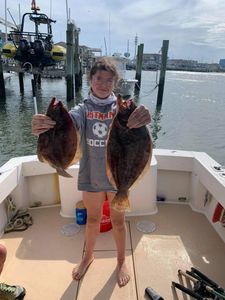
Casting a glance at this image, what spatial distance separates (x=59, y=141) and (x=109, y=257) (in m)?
1.69

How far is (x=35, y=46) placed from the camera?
17438 mm

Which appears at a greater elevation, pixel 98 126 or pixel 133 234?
pixel 98 126

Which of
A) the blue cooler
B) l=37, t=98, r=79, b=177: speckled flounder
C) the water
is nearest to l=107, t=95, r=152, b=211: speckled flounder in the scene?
l=37, t=98, r=79, b=177: speckled flounder

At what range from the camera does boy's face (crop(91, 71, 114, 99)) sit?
2.12 m

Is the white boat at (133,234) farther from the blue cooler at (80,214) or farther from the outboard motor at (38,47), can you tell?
the outboard motor at (38,47)

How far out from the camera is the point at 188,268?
2807mm

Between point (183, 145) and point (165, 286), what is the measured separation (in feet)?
34.5

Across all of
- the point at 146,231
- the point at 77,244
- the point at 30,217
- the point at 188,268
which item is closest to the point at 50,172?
the point at 30,217

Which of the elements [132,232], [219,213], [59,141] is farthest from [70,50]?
[59,141]

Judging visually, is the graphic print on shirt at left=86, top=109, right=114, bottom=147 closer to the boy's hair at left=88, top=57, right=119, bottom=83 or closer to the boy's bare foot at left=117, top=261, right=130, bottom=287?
the boy's hair at left=88, top=57, right=119, bottom=83

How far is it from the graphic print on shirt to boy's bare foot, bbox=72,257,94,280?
127 cm

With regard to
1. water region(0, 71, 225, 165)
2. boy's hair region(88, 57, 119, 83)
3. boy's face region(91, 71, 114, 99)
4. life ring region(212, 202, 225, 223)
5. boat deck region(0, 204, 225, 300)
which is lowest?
water region(0, 71, 225, 165)

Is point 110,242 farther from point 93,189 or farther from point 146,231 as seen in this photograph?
point 93,189

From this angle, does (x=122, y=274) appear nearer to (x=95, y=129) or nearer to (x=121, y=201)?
(x=121, y=201)
